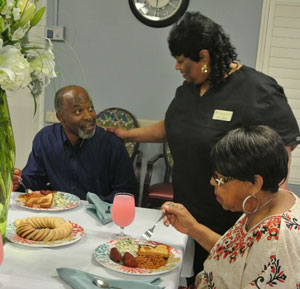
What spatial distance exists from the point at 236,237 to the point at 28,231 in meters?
0.72

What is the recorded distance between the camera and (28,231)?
4.72ft

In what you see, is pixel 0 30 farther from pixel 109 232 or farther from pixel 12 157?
pixel 109 232

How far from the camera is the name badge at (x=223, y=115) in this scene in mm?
1970

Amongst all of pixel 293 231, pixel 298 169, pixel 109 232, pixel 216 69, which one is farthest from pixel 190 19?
pixel 298 169

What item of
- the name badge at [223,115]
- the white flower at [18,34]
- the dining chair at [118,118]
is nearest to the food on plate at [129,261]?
the white flower at [18,34]

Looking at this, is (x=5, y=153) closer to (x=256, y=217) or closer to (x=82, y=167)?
(x=256, y=217)

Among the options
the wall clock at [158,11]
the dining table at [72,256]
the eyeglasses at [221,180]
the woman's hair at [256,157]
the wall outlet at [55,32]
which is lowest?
the dining table at [72,256]

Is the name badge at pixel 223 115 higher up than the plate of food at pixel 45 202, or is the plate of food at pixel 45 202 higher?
the name badge at pixel 223 115

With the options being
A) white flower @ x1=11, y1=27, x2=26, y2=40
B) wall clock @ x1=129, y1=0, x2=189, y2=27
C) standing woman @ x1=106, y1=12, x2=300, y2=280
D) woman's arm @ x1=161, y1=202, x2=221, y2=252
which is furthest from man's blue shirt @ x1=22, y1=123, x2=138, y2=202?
wall clock @ x1=129, y1=0, x2=189, y2=27

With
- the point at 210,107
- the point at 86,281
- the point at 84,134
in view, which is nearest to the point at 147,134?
the point at 84,134

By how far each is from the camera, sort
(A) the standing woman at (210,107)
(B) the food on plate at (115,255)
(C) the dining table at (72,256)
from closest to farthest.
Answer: (C) the dining table at (72,256) < (B) the food on plate at (115,255) < (A) the standing woman at (210,107)

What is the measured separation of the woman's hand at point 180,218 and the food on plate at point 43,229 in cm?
36

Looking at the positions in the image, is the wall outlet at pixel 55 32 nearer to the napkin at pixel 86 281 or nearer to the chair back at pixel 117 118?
the chair back at pixel 117 118

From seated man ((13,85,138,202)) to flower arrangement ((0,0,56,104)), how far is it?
3.95 ft
